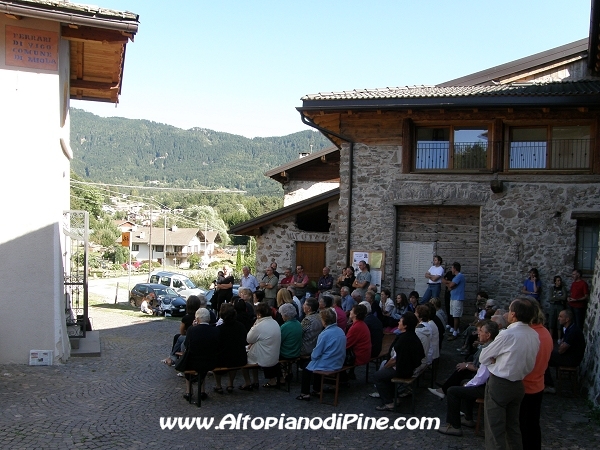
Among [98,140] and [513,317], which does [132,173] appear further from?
[513,317]

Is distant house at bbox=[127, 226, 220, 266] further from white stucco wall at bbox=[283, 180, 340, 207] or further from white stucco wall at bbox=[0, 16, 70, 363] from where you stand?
white stucco wall at bbox=[0, 16, 70, 363]

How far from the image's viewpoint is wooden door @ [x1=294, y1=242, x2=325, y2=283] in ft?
53.5

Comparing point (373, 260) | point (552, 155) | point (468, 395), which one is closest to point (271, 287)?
point (373, 260)

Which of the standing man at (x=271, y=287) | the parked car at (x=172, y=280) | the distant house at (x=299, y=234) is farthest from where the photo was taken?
the parked car at (x=172, y=280)

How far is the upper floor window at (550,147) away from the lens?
40.5ft

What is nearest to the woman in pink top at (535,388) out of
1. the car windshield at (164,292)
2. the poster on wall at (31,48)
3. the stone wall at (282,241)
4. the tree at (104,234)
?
the poster on wall at (31,48)

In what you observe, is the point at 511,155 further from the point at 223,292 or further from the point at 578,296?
the point at 223,292

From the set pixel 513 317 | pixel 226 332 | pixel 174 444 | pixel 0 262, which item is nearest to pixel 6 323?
pixel 0 262

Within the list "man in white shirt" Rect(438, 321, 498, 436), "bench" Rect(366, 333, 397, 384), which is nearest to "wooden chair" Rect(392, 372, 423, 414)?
"man in white shirt" Rect(438, 321, 498, 436)

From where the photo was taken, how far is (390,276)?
1324cm

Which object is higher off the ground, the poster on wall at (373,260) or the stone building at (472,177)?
the stone building at (472,177)

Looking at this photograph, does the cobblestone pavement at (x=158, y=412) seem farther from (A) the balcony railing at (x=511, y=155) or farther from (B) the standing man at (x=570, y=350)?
(A) the balcony railing at (x=511, y=155)

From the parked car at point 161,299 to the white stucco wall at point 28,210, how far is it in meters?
13.0

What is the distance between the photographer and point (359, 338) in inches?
319
